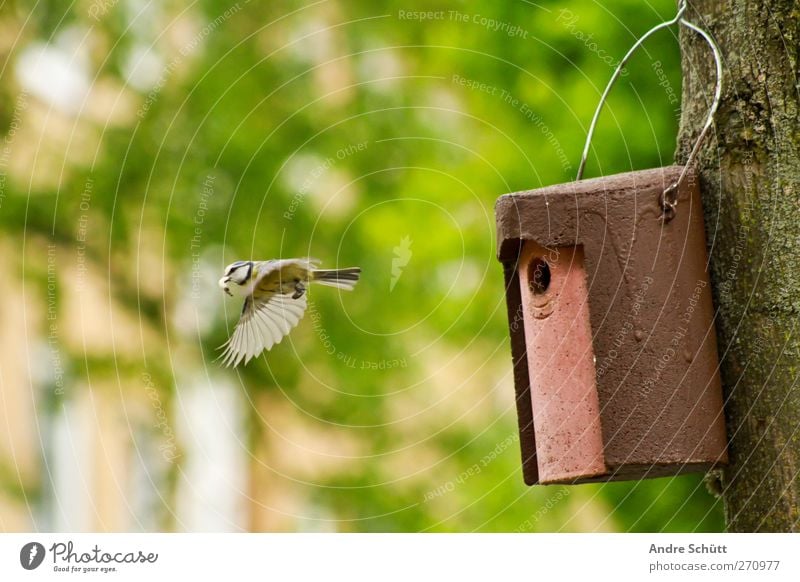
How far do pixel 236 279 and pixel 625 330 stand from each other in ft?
2.87

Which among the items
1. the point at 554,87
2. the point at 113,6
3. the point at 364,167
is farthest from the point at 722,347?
the point at 113,6

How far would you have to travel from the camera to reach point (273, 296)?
2.94 metres

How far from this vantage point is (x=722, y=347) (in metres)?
2.76

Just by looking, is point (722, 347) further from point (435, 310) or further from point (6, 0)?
point (6, 0)

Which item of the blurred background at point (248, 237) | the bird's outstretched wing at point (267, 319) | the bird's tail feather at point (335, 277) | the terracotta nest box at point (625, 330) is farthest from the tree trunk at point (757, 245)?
the blurred background at point (248, 237)

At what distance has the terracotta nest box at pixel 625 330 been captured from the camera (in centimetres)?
269

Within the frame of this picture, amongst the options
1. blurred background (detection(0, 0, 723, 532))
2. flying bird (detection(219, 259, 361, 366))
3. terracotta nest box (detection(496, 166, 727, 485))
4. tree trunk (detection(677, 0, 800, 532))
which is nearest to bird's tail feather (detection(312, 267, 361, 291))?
flying bird (detection(219, 259, 361, 366))

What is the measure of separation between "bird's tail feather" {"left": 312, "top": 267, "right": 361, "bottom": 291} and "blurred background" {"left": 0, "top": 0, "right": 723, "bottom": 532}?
2.74 m

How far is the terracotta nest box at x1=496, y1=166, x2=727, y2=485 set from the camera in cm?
269

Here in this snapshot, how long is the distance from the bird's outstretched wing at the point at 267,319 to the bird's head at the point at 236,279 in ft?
0.25


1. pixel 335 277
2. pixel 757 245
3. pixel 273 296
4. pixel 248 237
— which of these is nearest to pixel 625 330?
pixel 757 245

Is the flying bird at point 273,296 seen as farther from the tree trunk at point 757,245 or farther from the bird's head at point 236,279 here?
the tree trunk at point 757,245

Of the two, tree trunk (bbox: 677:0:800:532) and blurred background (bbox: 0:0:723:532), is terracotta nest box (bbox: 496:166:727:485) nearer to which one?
tree trunk (bbox: 677:0:800:532)
